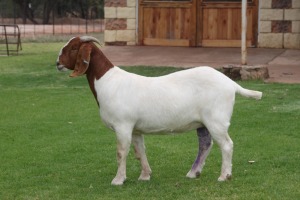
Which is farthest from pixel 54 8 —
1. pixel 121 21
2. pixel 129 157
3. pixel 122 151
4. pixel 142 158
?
pixel 122 151

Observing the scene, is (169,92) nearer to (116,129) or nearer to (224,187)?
(116,129)

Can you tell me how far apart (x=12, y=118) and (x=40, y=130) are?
1.26 m

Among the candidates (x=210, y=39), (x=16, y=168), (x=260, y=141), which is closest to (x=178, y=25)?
(x=210, y=39)

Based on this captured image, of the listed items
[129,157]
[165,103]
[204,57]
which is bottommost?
[129,157]

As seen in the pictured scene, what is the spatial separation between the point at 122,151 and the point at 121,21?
41.8 ft

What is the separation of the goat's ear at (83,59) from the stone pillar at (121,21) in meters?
12.3

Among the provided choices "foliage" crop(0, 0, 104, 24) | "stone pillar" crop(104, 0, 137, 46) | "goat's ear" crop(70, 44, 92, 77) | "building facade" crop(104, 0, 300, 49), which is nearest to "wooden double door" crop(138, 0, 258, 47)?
"building facade" crop(104, 0, 300, 49)

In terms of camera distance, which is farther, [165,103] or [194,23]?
[194,23]

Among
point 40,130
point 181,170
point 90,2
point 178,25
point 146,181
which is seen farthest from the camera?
point 90,2

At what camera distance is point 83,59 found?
24.3 feet

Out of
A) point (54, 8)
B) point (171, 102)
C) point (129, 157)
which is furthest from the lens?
point (54, 8)

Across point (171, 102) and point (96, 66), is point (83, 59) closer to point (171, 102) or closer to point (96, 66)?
point (96, 66)

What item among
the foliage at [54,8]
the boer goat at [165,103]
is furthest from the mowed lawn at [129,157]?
the foliage at [54,8]

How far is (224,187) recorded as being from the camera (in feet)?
23.1
